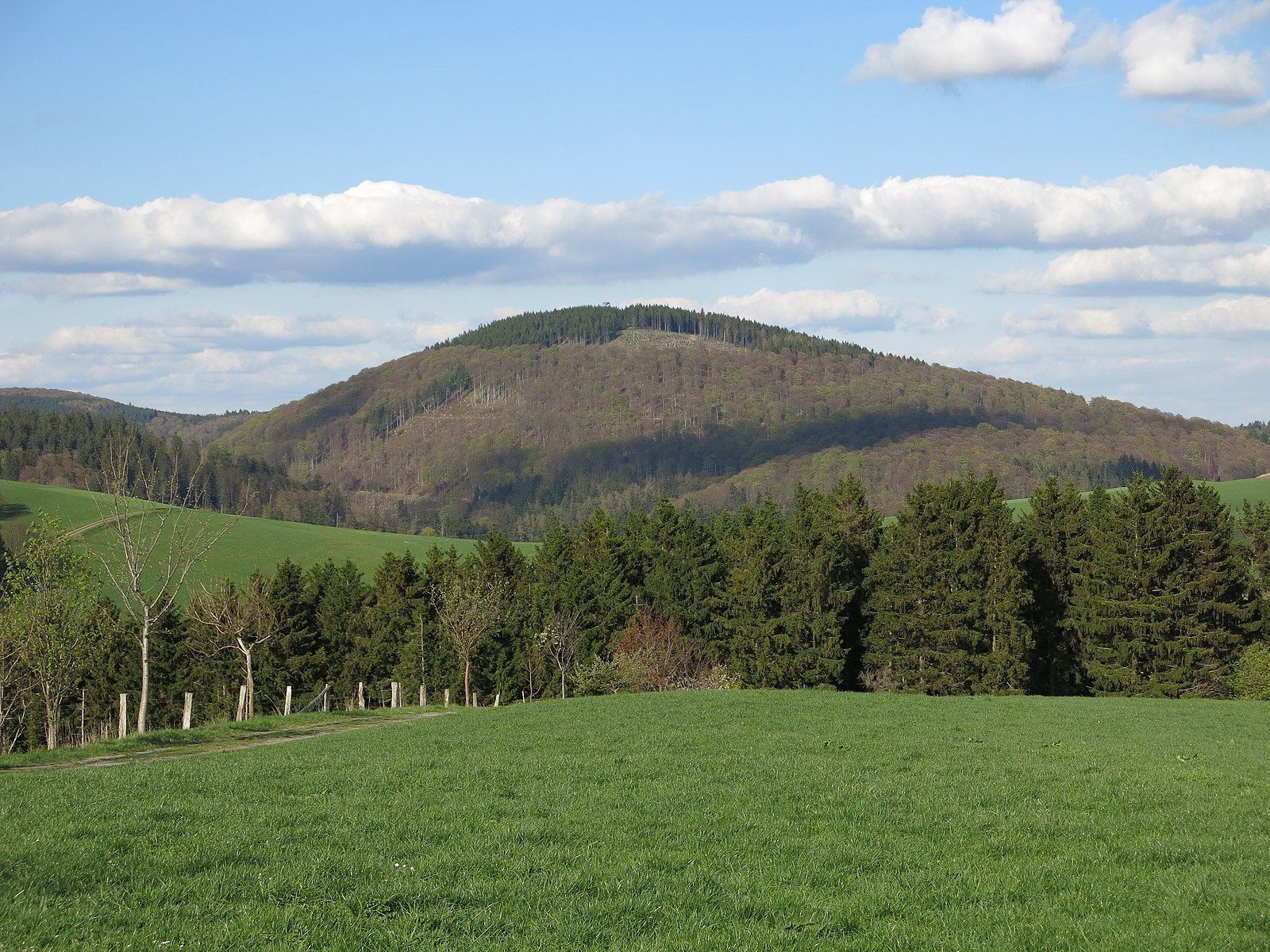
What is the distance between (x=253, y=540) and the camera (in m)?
133

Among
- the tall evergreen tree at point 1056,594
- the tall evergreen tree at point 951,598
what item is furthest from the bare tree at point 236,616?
the tall evergreen tree at point 1056,594

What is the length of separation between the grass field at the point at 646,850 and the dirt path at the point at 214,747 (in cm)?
324

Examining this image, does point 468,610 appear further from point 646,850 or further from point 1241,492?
point 1241,492

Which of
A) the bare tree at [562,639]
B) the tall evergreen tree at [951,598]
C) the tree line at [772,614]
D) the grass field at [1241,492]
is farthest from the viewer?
the grass field at [1241,492]

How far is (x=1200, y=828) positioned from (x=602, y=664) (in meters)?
52.5

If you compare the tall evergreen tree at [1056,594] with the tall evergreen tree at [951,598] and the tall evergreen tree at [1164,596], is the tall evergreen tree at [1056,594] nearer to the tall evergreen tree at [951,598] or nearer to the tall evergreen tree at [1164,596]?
the tall evergreen tree at [1164,596]

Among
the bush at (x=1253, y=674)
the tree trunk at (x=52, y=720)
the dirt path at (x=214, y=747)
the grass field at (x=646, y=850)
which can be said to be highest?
the grass field at (x=646, y=850)

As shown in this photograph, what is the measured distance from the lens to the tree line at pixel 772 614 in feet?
204

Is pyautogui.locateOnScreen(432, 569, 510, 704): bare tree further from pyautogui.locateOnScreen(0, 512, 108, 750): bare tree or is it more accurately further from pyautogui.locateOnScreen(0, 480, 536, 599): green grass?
pyautogui.locateOnScreen(0, 480, 536, 599): green grass

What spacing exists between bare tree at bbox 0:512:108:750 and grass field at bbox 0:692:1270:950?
22.5m

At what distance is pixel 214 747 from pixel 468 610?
34983 mm

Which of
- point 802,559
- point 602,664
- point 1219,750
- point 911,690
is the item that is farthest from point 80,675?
point 1219,750

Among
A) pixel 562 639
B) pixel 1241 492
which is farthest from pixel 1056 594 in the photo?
pixel 1241 492

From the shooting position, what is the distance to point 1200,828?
46.8 ft
